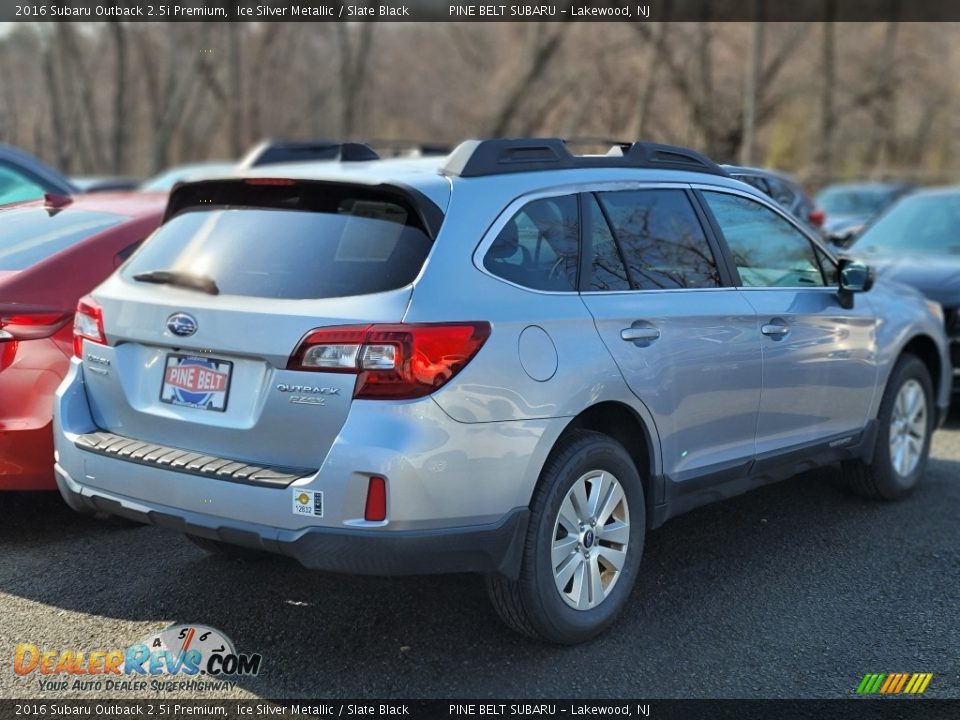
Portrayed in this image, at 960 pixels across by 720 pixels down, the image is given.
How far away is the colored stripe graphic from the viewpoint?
3689 millimetres

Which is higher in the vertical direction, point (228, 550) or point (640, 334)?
point (640, 334)

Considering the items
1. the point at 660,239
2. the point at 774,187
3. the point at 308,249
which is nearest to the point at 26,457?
the point at 308,249

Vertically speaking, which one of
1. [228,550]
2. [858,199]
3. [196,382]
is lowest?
[858,199]

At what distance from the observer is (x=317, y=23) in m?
41.4

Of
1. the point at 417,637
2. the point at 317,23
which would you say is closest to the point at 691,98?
the point at 317,23

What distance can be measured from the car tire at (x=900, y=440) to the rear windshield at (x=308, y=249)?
130 inches

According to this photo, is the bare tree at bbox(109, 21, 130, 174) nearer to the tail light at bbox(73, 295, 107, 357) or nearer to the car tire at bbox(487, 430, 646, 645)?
the tail light at bbox(73, 295, 107, 357)

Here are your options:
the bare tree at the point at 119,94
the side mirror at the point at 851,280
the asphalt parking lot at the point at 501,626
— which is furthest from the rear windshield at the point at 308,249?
the bare tree at the point at 119,94

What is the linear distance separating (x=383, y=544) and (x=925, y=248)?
6.97 m

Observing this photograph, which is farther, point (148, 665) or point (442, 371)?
point (148, 665)

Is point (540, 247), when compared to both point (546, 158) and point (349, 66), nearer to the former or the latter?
point (546, 158)

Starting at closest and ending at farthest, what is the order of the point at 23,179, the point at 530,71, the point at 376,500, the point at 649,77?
1. the point at 376,500
2. the point at 23,179
3. the point at 530,71
4. the point at 649,77

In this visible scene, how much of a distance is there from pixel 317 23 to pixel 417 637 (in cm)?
4047

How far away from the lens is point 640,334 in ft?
13.4
